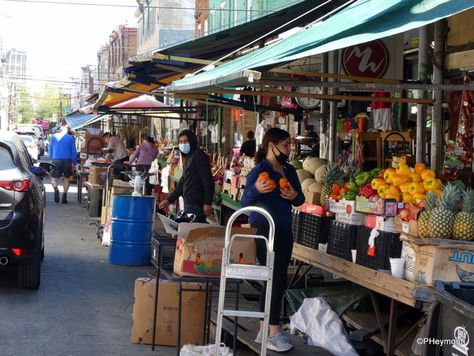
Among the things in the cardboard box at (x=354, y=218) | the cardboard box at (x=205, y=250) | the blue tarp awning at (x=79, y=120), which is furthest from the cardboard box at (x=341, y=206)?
the blue tarp awning at (x=79, y=120)

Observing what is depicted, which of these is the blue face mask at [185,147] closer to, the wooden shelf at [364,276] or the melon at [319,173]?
the melon at [319,173]

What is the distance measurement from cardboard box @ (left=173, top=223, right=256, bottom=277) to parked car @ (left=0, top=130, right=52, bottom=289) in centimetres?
334

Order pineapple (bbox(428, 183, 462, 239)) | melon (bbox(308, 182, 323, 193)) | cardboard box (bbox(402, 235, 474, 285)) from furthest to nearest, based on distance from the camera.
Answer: melon (bbox(308, 182, 323, 193)), pineapple (bbox(428, 183, 462, 239)), cardboard box (bbox(402, 235, 474, 285))

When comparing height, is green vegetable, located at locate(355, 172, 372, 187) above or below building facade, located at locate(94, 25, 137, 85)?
below

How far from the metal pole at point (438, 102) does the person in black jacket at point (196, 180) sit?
9.52 feet

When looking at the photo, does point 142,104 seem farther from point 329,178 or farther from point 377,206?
point 377,206

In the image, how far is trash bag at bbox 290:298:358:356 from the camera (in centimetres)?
776

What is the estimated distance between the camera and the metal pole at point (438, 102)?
29.9 ft

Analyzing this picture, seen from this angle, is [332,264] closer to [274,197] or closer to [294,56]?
[274,197]

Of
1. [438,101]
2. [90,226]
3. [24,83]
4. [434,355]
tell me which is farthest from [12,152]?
[24,83]

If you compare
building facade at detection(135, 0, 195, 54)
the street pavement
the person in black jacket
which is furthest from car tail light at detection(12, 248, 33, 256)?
building facade at detection(135, 0, 195, 54)

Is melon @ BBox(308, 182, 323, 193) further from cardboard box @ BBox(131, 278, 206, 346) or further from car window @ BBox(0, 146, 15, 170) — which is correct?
car window @ BBox(0, 146, 15, 170)

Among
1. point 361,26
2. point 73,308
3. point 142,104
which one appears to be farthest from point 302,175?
point 142,104

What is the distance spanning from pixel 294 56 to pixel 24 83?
163 metres
